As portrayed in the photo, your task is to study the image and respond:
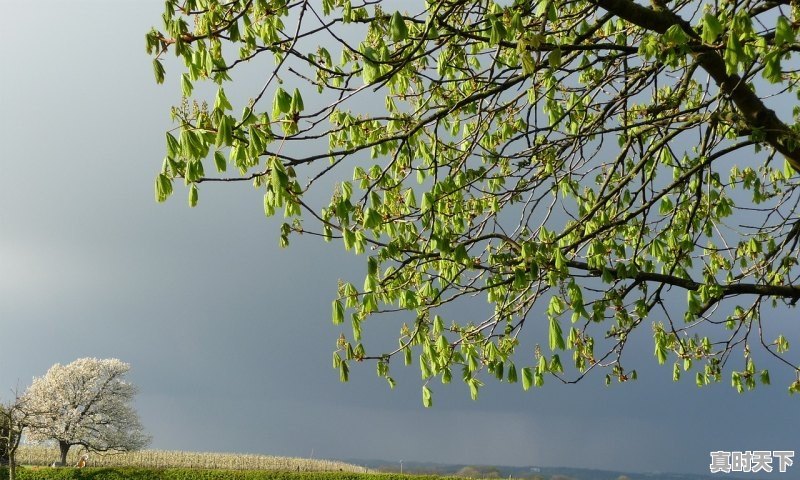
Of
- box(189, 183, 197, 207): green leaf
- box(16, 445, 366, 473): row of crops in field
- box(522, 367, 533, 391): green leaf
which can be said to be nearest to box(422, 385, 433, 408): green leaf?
box(522, 367, 533, 391): green leaf

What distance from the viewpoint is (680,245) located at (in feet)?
26.5

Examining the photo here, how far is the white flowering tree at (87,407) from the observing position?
121 feet

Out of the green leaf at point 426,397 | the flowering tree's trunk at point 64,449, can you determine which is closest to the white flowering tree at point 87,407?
the flowering tree's trunk at point 64,449

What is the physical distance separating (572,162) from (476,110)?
1.45 m

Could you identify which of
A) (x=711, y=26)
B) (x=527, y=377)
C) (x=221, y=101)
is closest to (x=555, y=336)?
(x=527, y=377)

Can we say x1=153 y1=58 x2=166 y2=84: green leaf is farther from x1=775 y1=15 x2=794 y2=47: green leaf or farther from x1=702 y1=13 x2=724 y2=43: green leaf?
x1=775 y1=15 x2=794 y2=47: green leaf

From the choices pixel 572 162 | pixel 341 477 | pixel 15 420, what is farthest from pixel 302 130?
pixel 15 420

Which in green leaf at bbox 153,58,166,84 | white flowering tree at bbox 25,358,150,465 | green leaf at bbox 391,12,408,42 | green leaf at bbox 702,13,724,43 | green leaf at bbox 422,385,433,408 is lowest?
white flowering tree at bbox 25,358,150,465

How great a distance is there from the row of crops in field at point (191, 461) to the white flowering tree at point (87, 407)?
2.90 ft

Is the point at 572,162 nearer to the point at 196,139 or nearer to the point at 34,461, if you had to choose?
the point at 196,139

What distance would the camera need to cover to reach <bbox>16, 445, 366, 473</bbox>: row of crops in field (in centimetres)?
3422

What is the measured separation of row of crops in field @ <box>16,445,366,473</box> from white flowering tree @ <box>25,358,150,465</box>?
0.88 meters

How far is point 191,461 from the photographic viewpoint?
35.2 meters

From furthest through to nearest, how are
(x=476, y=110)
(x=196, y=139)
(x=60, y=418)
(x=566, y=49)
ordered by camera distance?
(x=60, y=418)
(x=476, y=110)
(x=566, y=49)
(x=196, y=139)
